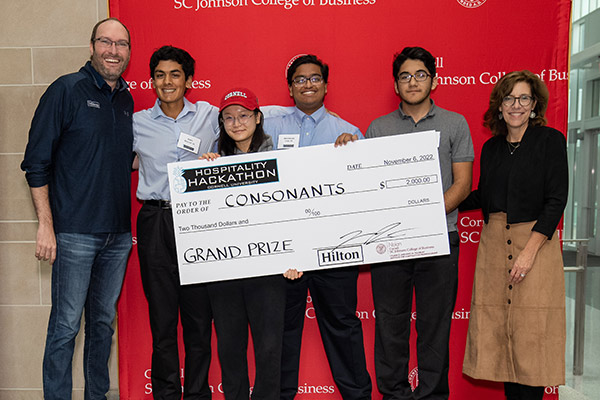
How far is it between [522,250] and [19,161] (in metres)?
2.97

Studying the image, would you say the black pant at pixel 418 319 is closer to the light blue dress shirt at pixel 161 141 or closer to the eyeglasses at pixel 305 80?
the eyeglasses at pixel 305 80

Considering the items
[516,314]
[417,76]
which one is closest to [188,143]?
[417,76]

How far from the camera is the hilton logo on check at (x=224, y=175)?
2119 millimetres

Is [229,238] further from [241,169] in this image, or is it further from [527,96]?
[527,96]

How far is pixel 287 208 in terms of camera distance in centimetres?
217

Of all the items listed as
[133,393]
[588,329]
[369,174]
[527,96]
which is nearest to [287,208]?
[369,174]

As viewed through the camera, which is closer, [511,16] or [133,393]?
[511,16]

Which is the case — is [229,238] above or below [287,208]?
below

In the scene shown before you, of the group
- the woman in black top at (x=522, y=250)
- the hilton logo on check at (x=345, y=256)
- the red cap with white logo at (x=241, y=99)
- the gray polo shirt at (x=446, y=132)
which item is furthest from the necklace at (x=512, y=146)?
the red cap with white logo at (x=241, y=99)

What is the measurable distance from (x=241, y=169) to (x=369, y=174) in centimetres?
63

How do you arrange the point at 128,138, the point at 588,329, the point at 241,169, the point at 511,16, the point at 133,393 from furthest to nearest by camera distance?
the point at 588,329
the point at 133,393
the point at 511,16
the point at 128,138
the point at 241,169

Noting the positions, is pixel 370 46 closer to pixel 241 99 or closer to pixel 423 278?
pixel 241 99

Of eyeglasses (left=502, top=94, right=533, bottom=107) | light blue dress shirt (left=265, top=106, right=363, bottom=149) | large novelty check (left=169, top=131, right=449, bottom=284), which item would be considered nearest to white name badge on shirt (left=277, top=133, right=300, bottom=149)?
light blue dress shirt (left=265, top=106, right=363, bottom=149)

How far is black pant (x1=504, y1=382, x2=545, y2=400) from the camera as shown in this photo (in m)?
2.17
